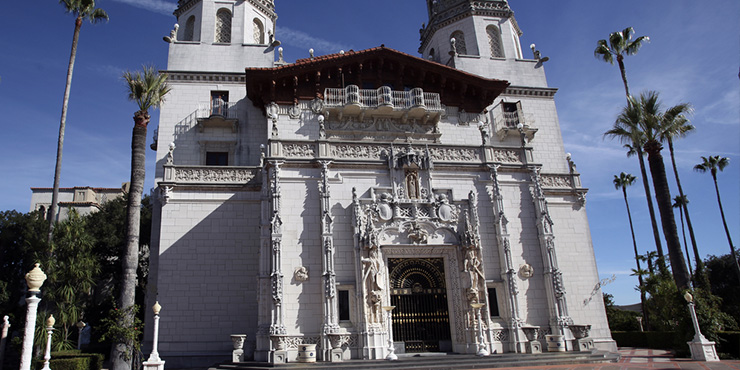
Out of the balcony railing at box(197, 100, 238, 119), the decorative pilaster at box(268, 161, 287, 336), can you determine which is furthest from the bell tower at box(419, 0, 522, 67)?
the decorative pilaster at box(268, 161, 287, 336)

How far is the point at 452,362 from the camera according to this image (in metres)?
16.5

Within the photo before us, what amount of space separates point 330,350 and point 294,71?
14332 millimetres

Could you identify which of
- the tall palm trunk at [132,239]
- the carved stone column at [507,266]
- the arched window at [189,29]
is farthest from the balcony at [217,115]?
the carved stone column at [507,266]

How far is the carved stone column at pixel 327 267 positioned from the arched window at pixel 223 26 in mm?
13332

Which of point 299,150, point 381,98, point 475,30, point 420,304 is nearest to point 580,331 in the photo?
point 420,304

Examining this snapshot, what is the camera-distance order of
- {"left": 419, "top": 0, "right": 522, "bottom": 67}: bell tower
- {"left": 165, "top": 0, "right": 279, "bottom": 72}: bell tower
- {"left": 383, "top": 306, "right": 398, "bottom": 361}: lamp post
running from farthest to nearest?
{"left": 419, "top": 0, "right": 522, "bottom": 67}: bell tower, {"left": 165, "top": 0, "right": 279, "bottom": 72}: bell tower, {"left": 383, "top": 306, "right": 398, "bottom": 361}: lamp post

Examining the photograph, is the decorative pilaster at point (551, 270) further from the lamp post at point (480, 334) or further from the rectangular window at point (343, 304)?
the rectangular window at point (343, 304)

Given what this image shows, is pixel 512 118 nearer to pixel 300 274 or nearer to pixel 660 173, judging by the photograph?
pixel 660 173

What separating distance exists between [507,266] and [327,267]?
751cm

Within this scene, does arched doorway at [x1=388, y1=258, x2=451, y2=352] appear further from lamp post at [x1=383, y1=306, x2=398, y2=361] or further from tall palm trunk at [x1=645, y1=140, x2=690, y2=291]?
tall palm trunk at [x1=645, y1=140, x2=690, y2=291]

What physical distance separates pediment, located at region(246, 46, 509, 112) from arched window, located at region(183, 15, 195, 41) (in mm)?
6820

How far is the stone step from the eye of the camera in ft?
52.7

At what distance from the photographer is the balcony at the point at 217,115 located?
81.8ft

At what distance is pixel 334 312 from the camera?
17.8 m
